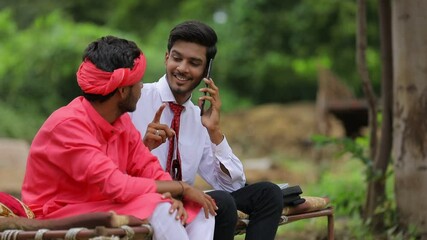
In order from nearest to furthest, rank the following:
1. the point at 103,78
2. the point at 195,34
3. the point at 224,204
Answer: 1. the point at 103,78
2. the point at 224,204
3. the point at 195,34

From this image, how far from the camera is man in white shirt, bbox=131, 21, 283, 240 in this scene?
13.1ft

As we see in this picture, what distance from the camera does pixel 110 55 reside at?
359cm

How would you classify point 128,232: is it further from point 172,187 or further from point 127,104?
point 127,104

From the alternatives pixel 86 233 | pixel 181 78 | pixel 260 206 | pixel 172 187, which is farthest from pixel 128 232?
pixel 181 78

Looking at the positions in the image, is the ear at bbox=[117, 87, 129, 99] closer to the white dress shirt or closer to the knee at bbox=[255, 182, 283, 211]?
the white dress shirt

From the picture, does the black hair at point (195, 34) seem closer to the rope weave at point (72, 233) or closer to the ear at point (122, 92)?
the ear at point (122, 92)

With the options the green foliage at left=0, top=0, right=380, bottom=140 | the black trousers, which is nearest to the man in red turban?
the black trousers

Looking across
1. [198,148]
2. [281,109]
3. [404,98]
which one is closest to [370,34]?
[281,109]

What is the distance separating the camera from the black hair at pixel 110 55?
3.57 meters

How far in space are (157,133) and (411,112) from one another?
2.52 metres

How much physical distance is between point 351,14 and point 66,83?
19.4 feet

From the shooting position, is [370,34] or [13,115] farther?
[370,34]

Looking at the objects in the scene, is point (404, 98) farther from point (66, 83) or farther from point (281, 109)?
point (66, 83)

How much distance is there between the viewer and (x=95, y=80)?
140 inches
